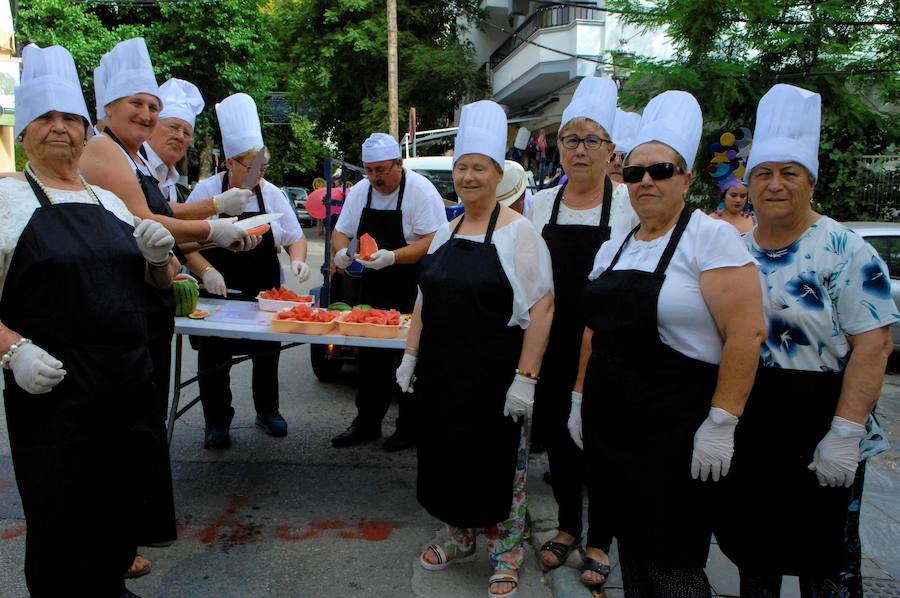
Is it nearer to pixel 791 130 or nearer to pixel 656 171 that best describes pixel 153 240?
pixel 656 171

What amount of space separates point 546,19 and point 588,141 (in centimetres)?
1753

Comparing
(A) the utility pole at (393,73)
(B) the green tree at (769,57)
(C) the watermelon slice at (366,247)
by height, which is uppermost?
Answer: (A) the utility pole at (393,73)

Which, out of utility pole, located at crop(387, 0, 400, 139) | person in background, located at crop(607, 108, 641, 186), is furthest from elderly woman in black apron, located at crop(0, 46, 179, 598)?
utility pole, located at crop(387, 0, 400, 139)

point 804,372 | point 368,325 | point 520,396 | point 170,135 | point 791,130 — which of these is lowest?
point 520,396

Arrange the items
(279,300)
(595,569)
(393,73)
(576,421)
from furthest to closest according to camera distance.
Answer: (393,73), (279,300), (595,569), (576,421)

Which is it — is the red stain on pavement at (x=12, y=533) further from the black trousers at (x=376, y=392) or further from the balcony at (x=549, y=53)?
the balcony at (x=549, y=53)

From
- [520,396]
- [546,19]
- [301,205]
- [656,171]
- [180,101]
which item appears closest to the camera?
[656,171]

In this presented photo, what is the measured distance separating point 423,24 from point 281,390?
21.7 metres

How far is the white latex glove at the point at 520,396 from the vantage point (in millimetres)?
2925

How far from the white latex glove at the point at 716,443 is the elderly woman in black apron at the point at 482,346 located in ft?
2.74

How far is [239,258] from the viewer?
4789mm

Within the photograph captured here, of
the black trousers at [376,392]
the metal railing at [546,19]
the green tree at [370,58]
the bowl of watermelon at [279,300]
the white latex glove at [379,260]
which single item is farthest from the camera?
the green tree at [370,58]

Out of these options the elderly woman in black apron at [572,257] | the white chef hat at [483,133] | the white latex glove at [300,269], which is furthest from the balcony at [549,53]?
the white chef hat at [483,133]

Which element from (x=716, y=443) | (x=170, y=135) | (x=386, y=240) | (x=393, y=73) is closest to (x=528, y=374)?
(x=716, y=443)
